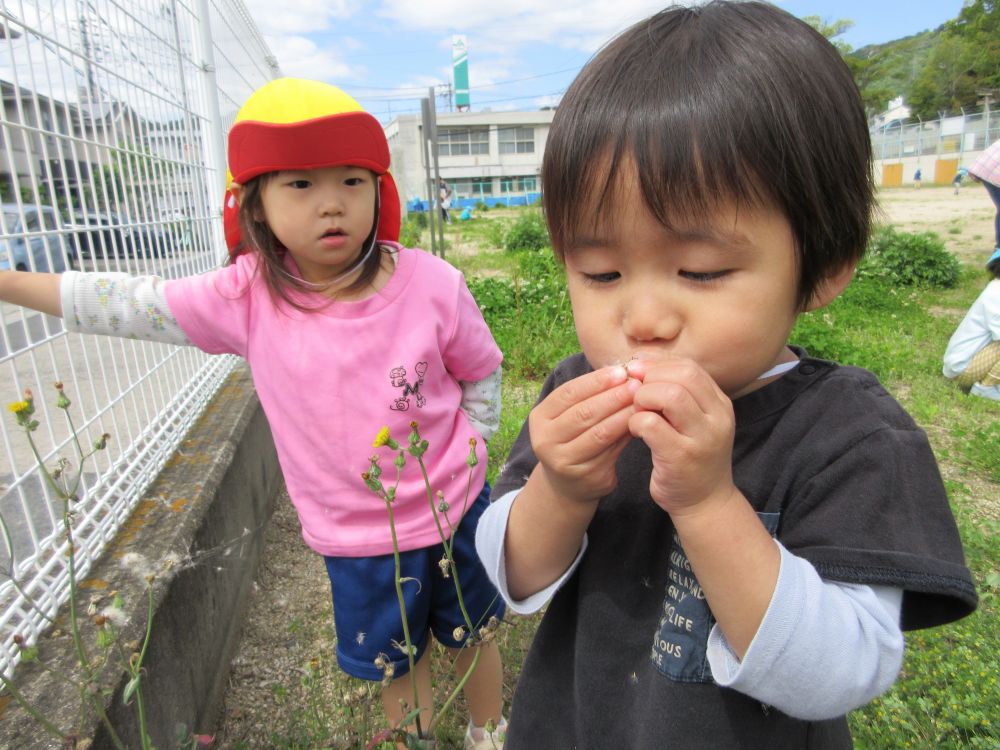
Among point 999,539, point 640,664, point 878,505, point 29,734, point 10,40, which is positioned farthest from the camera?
point 999,539

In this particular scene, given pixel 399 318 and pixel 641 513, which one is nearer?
pixel 641 513

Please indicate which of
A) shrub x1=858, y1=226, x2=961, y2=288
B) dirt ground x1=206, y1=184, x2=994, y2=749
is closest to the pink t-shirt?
dirt ground x1=206, y1=184, x2=994, y2=749

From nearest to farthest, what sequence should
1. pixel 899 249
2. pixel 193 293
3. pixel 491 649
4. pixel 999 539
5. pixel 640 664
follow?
pixel 640 664, pixel 193 293, pixel 491 649, pixel 999 539, pixel 899 249

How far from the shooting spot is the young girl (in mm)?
1651

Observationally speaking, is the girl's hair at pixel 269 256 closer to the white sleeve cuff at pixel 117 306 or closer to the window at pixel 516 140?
the white sleeve cuff at pixel 117 306

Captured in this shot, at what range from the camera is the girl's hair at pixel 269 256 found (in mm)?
1730

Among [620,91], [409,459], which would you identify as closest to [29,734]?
[409,459]

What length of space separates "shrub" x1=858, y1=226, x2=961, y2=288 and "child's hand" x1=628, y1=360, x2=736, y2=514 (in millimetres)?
8386

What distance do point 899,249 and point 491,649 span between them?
8256 mm

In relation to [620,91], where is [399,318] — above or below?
below

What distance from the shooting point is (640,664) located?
1.00 metres

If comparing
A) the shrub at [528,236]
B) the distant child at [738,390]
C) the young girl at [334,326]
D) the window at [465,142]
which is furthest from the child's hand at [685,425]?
the window at [465,142]

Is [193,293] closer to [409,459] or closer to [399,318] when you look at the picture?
[399,318]

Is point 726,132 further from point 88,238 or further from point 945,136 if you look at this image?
point 945,136
